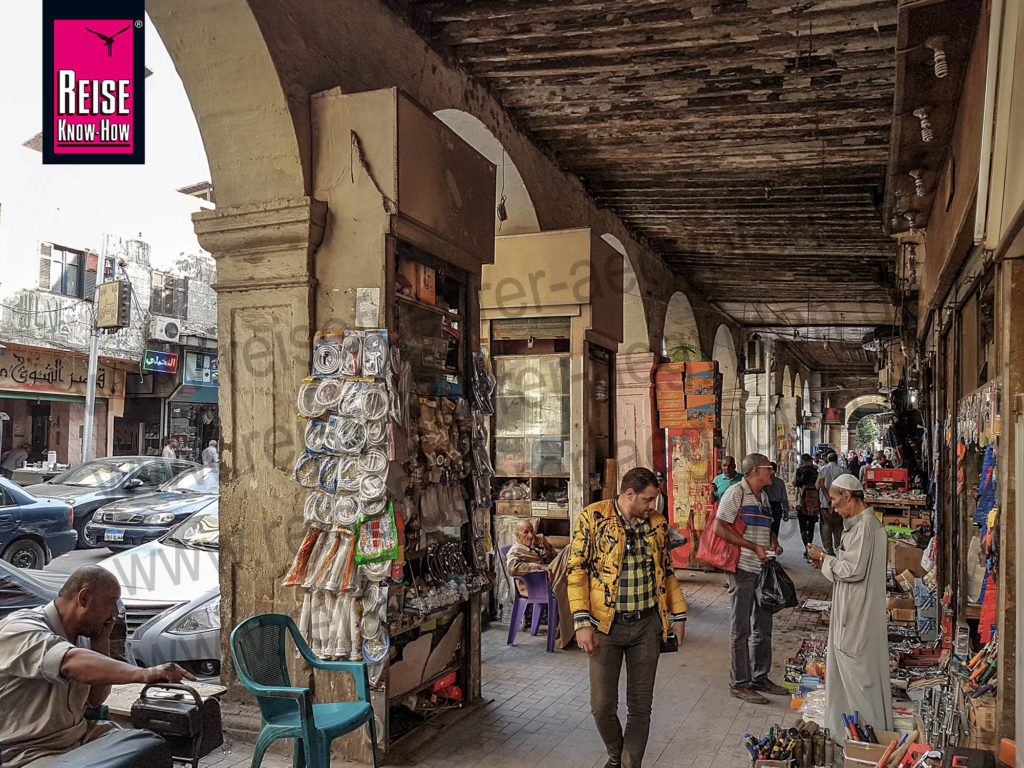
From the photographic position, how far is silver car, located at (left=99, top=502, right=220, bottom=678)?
5262 mm

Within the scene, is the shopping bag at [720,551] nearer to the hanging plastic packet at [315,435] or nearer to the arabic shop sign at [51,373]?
the hanging plastic packet at [315,435]

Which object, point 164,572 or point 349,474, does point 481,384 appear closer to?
point 349,474

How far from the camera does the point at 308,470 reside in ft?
14.3

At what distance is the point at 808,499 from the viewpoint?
12812 mm

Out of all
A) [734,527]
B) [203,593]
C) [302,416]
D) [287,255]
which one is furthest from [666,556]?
[203,593]

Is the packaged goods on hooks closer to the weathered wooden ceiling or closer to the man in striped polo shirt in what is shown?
the man in striped polo shirt

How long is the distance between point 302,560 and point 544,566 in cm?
309

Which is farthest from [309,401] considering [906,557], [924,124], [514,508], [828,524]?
[828,524]

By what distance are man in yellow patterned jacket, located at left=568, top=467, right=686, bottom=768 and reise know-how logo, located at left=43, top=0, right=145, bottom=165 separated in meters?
4.13

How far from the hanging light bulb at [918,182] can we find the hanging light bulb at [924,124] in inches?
34.0

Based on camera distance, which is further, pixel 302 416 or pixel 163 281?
pixel 163 281

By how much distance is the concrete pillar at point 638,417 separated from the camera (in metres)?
11.3

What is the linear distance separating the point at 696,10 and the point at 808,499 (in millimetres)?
9268

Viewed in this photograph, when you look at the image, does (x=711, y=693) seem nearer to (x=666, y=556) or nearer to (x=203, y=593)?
(x=666, y=556)
